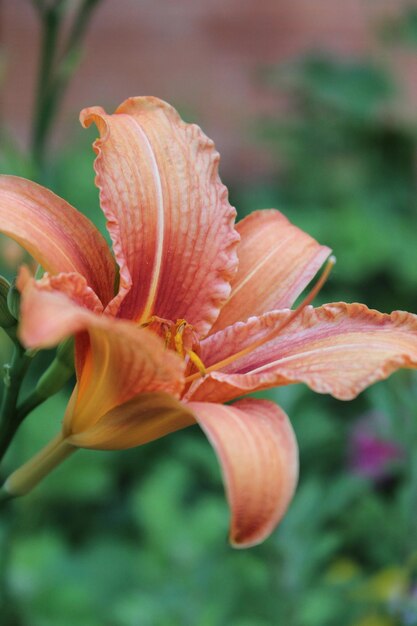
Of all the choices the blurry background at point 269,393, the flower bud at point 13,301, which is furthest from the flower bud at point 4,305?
the blurry background at point 269,393

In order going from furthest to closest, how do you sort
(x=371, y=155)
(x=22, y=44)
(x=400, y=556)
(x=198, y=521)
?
(x=22, y=44) < (x=371, y=155) < (x=198, y=521) < (x=400, y=556)

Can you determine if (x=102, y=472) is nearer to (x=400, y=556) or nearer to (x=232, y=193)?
(x=400, y=556)

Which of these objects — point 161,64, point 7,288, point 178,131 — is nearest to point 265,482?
point 7,288

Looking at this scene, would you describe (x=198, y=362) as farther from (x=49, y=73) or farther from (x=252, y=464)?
(x=49, y=73)

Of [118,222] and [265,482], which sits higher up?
[118,222]

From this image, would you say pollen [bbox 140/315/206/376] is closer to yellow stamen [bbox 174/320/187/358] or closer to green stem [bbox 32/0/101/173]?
yellow stamen [bbox 174/320/187/358]
